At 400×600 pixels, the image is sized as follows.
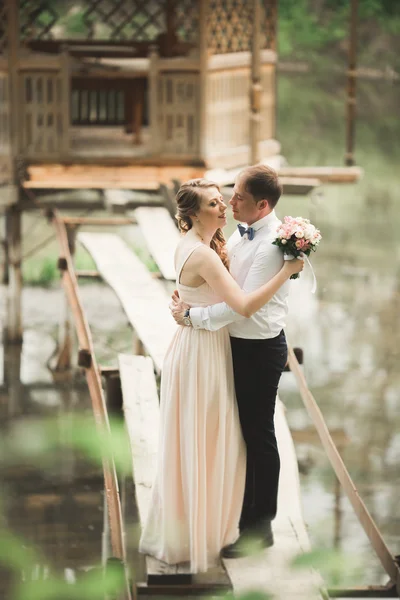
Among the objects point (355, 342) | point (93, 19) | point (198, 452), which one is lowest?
point (355, 342)

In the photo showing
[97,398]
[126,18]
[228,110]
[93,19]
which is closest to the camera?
[97,398]

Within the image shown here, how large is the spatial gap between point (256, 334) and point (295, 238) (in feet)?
1.66

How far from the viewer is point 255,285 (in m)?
5.10

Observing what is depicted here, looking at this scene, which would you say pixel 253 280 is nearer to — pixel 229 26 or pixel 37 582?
pixel 37 582

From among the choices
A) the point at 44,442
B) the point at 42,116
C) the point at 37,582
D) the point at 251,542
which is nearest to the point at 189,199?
the point at 251,542

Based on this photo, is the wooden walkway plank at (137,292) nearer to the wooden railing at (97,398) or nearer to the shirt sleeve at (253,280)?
the wooden railing at (97,398)

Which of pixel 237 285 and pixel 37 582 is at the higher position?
pixel 237 285

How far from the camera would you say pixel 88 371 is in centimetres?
760

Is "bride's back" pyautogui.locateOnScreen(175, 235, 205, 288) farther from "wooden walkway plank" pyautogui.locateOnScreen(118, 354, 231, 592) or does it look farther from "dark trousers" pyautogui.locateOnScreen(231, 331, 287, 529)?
"wooden walkway plank" pyautogui.locateOnScreen(118, 354, 231, 592)

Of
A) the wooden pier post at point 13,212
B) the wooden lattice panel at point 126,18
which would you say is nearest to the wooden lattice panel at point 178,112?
the wooden pier post at point 13,212

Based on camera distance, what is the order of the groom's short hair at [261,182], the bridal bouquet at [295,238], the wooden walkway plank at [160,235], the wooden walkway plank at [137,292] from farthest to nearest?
1. the wooden walkway plank at [160,235]
2. the wooden walkway plank at [137,292]
3. the groom's short hair at [261,182]
4. the bridal bouquet at [295,238]

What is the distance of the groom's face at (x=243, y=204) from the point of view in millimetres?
5137

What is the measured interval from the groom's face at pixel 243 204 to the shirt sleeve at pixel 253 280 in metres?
0.15

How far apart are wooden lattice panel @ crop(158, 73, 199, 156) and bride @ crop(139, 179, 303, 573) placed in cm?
866
